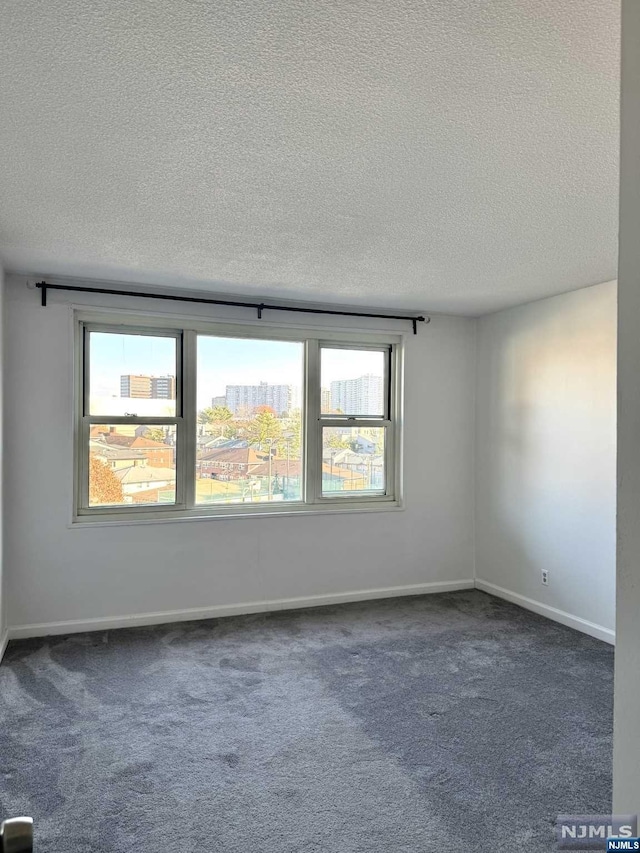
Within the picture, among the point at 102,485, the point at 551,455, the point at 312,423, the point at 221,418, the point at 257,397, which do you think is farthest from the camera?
the point at 312,423

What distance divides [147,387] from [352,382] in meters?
1.76

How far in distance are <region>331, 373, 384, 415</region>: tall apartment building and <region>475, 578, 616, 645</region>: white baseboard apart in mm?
1880

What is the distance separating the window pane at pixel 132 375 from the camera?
4230mm

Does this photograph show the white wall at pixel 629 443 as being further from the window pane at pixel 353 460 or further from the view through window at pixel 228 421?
the window pane at pixel 353 460

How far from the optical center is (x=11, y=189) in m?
2.49

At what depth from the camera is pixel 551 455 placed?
4461mm

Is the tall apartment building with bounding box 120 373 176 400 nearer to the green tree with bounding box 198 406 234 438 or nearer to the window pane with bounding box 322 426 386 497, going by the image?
the green tree with bounding box 198 406 234 438

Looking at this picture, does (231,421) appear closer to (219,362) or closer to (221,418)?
(221,418)

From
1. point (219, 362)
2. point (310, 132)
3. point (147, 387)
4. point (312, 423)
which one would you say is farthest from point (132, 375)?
point (310, 132)

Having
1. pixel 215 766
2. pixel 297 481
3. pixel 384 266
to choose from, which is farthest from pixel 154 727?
pixel 384 266

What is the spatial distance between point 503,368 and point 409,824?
3.78 metres

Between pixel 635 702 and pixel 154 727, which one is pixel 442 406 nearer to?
pixel 154 727

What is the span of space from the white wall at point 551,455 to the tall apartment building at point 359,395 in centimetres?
100

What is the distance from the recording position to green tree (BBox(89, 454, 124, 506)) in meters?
4.21
